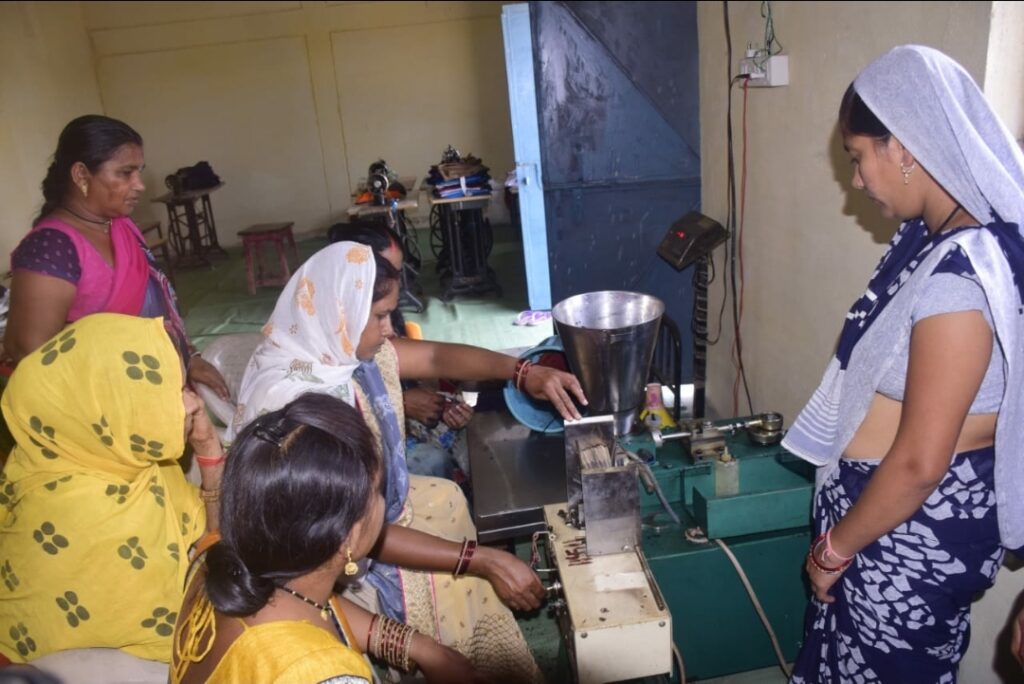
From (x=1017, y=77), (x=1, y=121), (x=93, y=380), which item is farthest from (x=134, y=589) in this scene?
(x=1, y=121)

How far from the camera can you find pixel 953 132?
3.47ft

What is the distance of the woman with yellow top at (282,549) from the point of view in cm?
95

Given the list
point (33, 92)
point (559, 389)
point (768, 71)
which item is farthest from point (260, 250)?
point (559, 389)

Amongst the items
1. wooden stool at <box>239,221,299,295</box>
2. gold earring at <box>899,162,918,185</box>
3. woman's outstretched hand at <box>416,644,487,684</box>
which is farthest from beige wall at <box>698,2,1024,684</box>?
wooden stool at <box>239,221,299,295</box>

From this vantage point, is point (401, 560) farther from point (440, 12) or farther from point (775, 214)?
point (440, 12)

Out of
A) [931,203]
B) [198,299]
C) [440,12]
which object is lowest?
[198,299]

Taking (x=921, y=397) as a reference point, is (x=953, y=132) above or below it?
above

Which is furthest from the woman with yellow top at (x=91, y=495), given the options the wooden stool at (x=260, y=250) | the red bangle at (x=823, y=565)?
the wooden stool at (x=260, y=250)

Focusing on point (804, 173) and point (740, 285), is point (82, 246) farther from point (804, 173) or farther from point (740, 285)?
point (740, 285)

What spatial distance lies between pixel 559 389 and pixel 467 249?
4.19 metres

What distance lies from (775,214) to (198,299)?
5121 mm

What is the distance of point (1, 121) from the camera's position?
611cm

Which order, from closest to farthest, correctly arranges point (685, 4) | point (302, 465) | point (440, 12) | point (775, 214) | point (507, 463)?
point (302, 465), point (507, 463), point (775, 214), point (685, 4), point (440, 12)

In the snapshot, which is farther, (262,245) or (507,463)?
(262,245)
